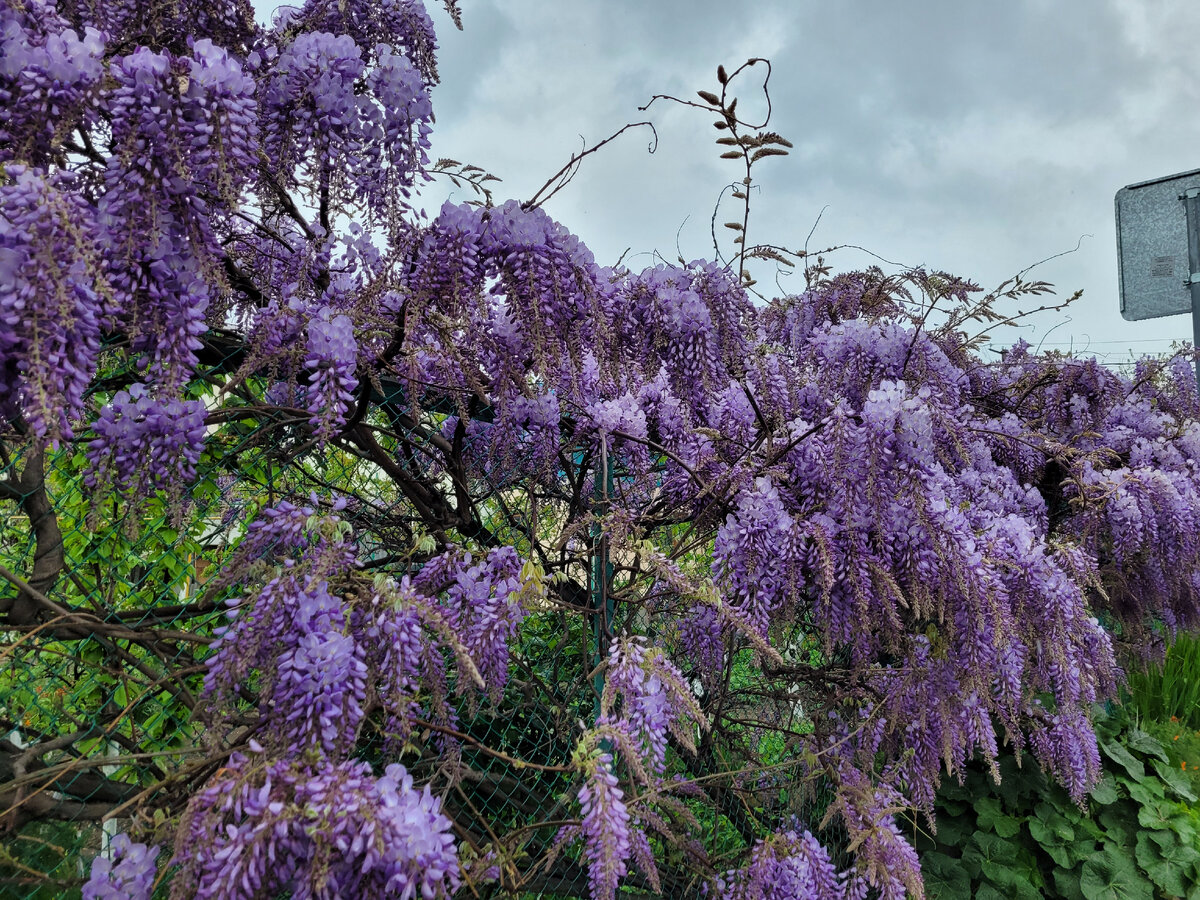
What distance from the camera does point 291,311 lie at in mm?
1887

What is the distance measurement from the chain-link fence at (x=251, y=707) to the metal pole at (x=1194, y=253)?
3.17m

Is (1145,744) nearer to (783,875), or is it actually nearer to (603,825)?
(783,875)

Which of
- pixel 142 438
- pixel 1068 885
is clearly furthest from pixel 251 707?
pixel 1068 885

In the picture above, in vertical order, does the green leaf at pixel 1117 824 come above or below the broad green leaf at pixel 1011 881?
above

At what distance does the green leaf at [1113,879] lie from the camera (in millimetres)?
3533

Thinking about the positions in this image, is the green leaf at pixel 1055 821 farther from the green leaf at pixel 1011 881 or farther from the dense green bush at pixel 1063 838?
the green leaf at pixel 1011 881

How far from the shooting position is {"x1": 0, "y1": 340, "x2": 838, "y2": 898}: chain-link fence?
5.75ft

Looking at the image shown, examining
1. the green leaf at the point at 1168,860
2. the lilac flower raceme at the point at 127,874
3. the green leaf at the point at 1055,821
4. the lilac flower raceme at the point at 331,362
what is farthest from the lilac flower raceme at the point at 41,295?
the green leaf at the point at 1168,860

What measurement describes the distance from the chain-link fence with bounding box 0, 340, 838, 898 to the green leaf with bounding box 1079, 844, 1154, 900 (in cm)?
138

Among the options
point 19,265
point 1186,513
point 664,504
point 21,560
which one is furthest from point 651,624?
point 1186,513

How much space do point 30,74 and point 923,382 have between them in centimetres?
274

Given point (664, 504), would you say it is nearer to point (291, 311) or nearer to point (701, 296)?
point (701, 296)

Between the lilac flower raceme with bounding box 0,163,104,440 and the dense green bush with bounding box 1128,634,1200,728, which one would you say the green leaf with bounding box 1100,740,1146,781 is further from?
the lilac flower raceme with bounding box 0,163,104,440

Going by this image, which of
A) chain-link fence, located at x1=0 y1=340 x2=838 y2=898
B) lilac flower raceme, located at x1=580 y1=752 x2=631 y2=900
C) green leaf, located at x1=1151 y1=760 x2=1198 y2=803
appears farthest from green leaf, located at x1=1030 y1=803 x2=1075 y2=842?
lilac flower raceme, located at x1=580 y1=752 x2=631 y2=900
